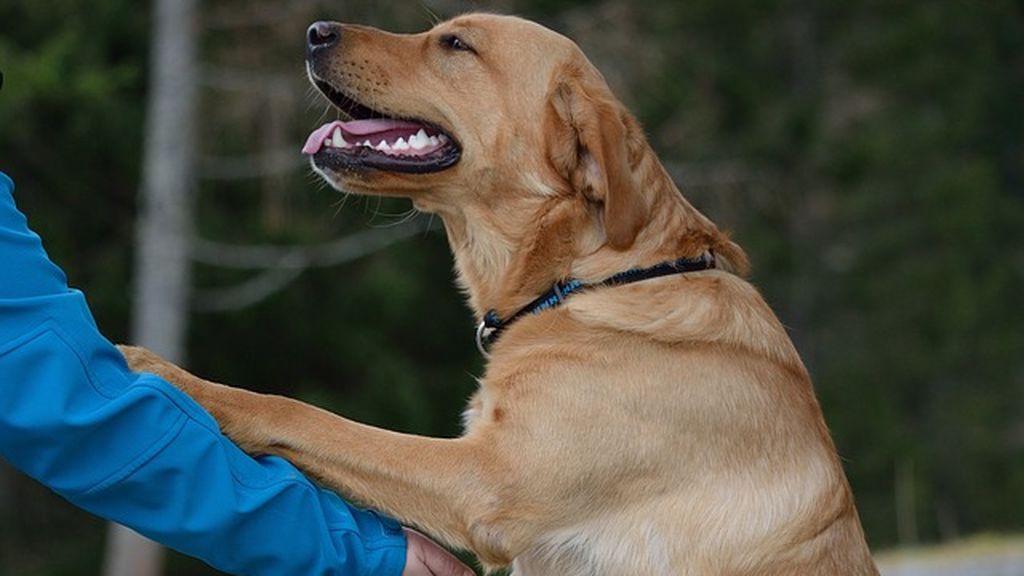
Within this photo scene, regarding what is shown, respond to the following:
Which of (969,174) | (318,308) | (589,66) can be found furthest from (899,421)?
(589,66)

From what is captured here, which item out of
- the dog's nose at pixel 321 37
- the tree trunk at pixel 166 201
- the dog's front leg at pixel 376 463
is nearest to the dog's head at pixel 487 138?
the dog's nose at pixel 321 37

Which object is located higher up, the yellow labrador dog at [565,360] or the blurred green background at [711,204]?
the yellow labrador dog at [565,360]

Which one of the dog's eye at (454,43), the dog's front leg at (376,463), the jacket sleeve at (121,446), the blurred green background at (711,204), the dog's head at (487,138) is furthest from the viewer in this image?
the blurred green background at (711,204)

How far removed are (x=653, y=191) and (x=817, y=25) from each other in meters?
20.9

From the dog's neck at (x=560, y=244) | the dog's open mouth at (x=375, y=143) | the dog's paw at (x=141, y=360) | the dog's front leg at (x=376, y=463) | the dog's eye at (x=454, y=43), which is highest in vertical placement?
the dog's eye at (x=454, y=43)

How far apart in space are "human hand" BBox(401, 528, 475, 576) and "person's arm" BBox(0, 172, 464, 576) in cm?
22

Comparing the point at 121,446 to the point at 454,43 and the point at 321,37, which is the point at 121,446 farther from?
the point at 454,43

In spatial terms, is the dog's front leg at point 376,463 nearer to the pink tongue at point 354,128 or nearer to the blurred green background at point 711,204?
the pink tongue at point 354,128

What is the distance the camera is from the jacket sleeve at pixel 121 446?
9.25 ft

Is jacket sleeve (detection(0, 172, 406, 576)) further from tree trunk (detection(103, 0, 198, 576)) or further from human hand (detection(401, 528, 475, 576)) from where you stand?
tree trunk (detection(103, 0, 198, 576))

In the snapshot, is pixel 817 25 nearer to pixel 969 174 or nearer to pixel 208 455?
pixel 969 174

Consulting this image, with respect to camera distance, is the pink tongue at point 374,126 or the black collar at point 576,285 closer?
the black collar at point 576,285

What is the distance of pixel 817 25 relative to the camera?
80.3ft

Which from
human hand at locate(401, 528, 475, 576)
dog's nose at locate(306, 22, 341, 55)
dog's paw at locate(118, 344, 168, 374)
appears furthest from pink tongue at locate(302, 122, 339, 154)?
human hand at locate(401, 528, 475, 576)
